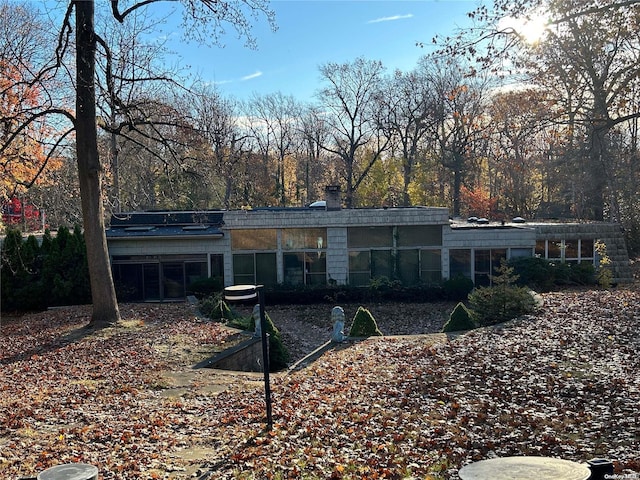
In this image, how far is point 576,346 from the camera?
11531 millimetres

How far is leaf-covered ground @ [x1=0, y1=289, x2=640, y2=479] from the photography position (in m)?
6.67

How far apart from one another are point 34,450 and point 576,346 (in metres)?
9.53

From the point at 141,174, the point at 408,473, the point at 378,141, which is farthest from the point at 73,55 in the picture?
the point at 378,141

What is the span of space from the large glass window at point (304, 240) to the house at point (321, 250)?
4 cm

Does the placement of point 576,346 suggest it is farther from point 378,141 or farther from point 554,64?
point 378,141

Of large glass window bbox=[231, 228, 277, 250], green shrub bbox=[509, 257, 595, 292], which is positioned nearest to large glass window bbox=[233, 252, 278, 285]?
large glass window bbox=[231, 228, 277, 250]

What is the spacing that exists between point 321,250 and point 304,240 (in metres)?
0.88

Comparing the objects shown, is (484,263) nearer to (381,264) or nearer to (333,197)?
(381,264)

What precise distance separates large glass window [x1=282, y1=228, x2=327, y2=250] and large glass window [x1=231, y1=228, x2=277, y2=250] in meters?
0.56

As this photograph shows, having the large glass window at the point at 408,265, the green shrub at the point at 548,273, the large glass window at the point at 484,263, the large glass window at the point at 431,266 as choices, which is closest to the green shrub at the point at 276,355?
the large glass window at the point at 408,265

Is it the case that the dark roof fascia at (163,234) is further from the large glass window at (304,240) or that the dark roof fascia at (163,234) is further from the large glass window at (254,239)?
the large glass window at (304,240)

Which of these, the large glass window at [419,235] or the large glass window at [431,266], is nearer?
A: the large glass window at [419,235]

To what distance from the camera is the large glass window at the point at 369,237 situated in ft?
85.6

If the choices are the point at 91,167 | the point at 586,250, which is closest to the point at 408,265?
the point at 586,250
